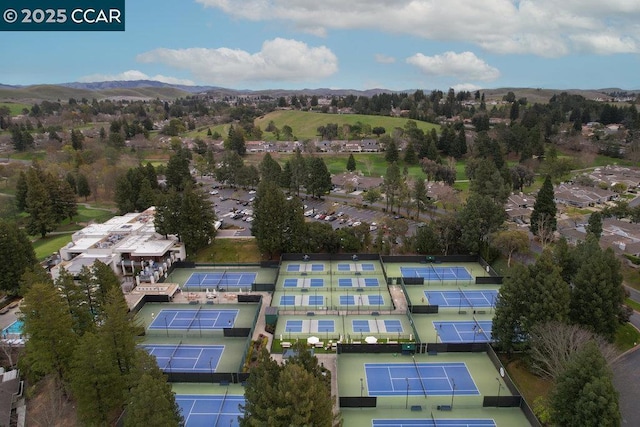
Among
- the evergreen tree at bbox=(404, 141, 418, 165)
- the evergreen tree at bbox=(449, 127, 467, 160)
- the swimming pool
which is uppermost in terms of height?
the evergreen tree at bbox=(449, 127, 467, 160)

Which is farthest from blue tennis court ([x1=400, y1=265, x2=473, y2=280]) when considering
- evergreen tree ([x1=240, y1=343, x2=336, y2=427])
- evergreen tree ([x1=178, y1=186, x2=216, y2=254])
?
evergreen tree ([x1=240, y1=343, x2=336, y2=427])

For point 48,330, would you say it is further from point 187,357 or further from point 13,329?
point 13,329

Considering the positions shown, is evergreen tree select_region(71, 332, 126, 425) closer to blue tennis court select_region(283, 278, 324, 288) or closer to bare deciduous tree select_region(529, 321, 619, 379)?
blue tennis court select_region(283, 278, 324, 288)

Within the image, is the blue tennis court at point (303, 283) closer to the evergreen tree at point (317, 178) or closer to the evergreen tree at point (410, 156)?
the evergreen tree at point (317, 178)

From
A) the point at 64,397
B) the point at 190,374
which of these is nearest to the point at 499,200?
the point at 190,374

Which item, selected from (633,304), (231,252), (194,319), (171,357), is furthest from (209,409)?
(633,304)

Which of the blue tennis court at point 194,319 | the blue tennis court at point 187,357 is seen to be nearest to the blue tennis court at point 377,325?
the blue tennis court at point 194,319
